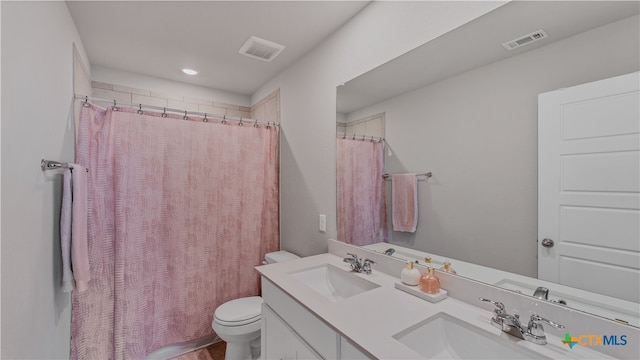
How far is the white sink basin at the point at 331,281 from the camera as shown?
1384mm

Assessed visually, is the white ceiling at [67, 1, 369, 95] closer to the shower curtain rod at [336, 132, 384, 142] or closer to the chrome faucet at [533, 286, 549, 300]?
the shower curtain rod at [336, 132, 384, 142]

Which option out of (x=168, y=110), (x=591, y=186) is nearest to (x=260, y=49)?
(x=168, y=110)

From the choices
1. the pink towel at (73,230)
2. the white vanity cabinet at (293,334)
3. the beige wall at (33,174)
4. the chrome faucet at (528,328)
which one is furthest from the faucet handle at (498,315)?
the pink towel at (73,230)

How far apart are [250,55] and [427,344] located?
7.20ft

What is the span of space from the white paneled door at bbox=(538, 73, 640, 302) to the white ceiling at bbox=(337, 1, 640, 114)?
7.8 inches

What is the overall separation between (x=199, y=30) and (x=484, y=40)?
1717 mm

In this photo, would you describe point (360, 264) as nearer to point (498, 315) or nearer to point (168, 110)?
point (498, 315)

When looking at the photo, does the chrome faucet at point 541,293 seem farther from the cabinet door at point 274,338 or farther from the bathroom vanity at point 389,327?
the cabinet door at point 274,338

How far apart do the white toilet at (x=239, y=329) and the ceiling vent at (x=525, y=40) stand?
6.59 feet

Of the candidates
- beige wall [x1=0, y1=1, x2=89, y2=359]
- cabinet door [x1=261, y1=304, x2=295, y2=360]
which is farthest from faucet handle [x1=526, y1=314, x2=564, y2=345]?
beige wall [x1=0, y1=1, x2=89, y2=359]

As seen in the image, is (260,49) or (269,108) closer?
(260,49)

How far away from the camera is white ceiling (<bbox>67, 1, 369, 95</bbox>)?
154cm

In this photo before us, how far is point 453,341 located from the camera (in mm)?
910

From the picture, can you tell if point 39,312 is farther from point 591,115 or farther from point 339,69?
point 591,115
